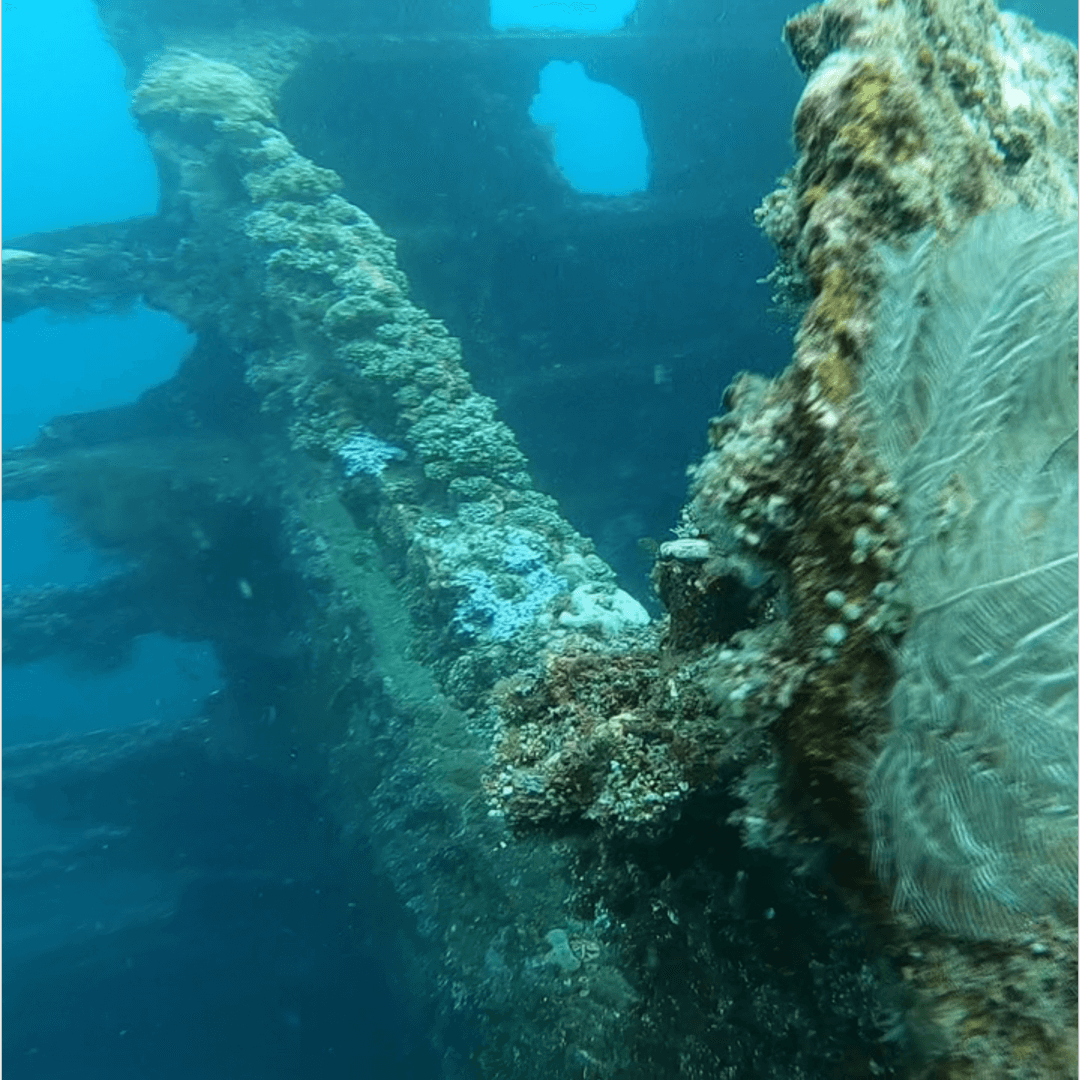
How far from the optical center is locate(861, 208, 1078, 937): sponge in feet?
4.23

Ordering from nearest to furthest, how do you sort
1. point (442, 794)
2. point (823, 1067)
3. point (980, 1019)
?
point (980, 1019), point (823, 1067), point (442, 794)

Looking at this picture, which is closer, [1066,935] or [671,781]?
[1066,935]

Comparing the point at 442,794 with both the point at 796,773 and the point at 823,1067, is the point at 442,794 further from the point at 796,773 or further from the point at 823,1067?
the point at 796,773

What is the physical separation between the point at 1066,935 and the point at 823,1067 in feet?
3.21

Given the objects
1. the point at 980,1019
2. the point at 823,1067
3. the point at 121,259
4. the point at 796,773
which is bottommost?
the point at 823,1067

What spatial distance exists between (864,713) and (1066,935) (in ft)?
1.63

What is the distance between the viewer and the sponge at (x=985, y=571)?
1288 mm

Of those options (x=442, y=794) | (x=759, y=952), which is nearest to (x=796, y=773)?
(x=759, y=952)

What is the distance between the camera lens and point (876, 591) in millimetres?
1479

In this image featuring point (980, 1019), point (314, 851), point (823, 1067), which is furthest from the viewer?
point (314, 851)

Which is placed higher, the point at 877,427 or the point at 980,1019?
the point at 877,427

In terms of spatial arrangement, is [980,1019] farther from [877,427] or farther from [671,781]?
[877,427]

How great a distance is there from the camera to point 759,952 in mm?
2275

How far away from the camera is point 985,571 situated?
1.33 metres
